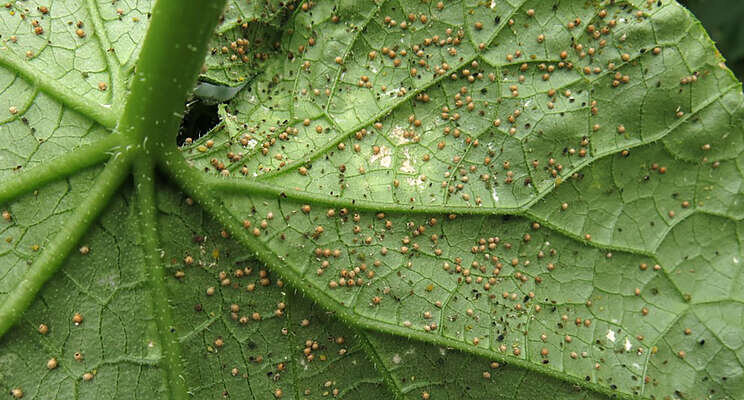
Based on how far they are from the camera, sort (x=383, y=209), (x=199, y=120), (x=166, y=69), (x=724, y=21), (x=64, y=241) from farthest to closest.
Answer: (x=724, y=21)
(x=199, y=120)
(x=383, y=209)
(x=64, y=241)
(x=166, y=69)

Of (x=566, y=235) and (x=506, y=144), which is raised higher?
(x=506, y=144)

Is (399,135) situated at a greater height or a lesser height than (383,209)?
greater

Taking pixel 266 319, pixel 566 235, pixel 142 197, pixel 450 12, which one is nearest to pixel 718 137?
pixel 566 235

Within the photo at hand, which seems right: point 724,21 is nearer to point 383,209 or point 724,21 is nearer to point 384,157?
point 384,157

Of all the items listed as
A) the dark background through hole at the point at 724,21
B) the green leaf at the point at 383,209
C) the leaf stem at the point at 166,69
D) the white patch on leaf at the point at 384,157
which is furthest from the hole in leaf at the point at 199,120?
the dark background through hole at the point at 724,21

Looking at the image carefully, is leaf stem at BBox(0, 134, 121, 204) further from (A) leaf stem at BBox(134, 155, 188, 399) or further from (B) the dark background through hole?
(B) the dark background through hole

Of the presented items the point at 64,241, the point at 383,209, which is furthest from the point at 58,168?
the point at 383,209

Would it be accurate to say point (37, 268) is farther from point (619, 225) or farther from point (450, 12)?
point (619, 225)
